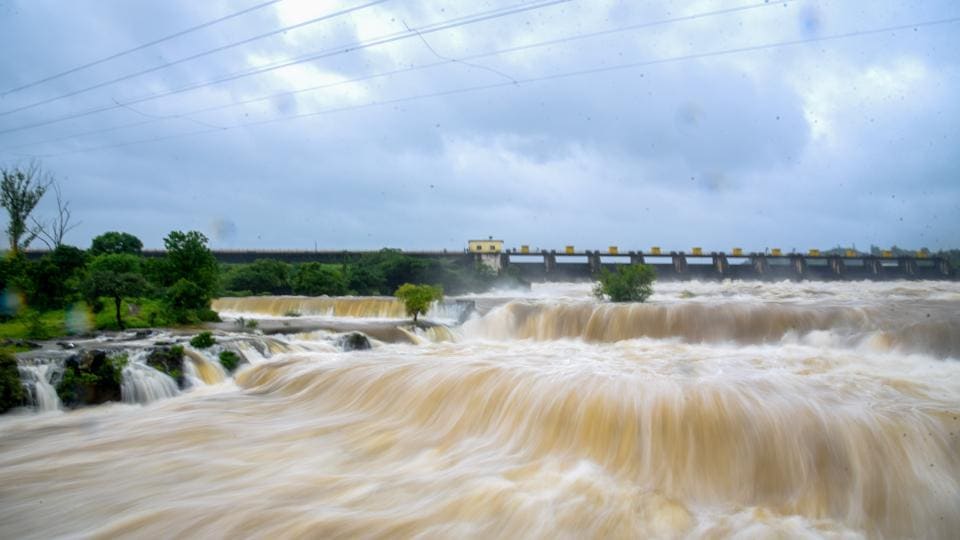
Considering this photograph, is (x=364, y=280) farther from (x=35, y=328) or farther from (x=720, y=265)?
(x=720, y=265)

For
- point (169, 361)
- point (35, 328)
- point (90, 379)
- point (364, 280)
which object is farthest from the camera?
point (364, 280)

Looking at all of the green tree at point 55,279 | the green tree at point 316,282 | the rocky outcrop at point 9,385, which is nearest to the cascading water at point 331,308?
the green tree at point 316,282

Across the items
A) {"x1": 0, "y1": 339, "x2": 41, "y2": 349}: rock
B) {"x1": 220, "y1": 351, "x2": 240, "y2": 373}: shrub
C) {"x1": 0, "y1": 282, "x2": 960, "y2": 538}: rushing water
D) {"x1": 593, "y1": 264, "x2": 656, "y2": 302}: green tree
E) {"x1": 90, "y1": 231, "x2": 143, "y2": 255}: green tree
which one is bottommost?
{"x1": 0, "y1": 282, "x2": 960, "y2": 538}: rushing water

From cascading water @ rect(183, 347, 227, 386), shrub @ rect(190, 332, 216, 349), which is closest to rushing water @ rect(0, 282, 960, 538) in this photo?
cascading water @ rect(183, 347, 227, 386)

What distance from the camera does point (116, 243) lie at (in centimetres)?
3984

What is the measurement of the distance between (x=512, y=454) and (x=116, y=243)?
149 feet

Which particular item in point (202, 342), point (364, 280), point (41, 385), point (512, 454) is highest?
point (364, 280)

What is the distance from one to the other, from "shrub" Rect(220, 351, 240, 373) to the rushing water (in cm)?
45

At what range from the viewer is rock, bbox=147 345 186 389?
30.3 feet

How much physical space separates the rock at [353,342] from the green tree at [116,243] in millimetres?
35137

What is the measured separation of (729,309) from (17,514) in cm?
1473

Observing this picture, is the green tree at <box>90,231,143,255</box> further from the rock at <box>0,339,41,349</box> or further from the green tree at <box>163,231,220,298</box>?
the rock at <box>0,339,41,349</box>

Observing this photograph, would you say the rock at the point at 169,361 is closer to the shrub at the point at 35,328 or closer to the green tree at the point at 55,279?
the shrub at the point at 35,328

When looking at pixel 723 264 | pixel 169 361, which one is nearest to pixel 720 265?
pixel 723 264
